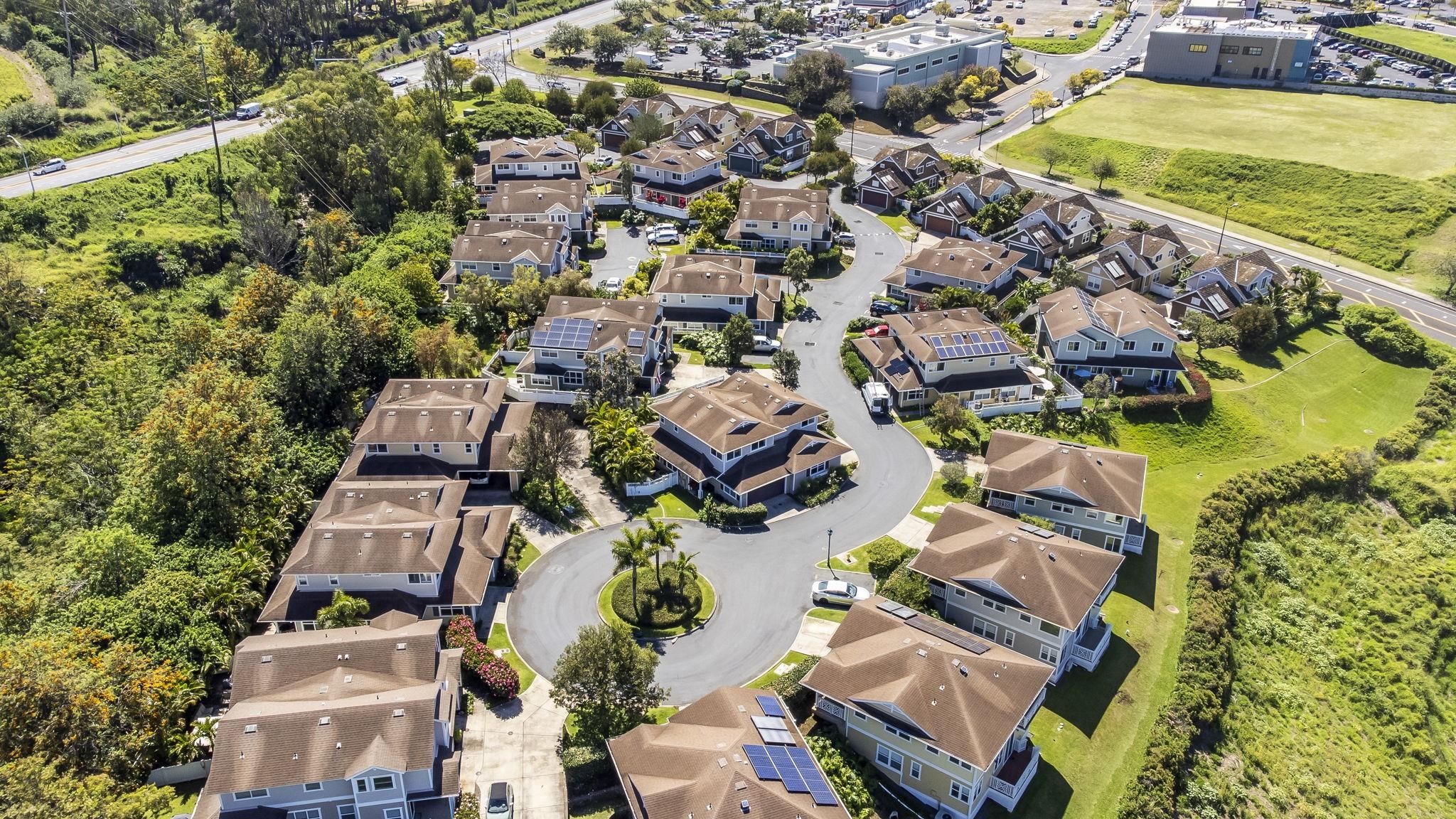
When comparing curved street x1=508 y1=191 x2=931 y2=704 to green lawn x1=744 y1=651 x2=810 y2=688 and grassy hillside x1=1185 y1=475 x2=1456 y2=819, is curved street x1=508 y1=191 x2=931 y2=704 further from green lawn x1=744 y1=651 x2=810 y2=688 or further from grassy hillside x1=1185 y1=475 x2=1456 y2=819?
grassy hillside x1=1185 y1=475 x2=1456 y2=819

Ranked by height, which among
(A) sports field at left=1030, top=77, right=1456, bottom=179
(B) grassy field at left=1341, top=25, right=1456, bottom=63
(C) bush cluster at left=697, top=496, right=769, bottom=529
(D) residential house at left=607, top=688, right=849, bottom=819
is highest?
(B) grassy field at left=1341, top=25, right=1456, bottom=63

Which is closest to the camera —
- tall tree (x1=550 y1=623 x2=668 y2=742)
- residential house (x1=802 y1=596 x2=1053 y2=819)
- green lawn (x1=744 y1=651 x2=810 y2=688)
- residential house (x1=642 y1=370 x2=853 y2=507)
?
residential house (x1=802 y1=596 x2=1053 y2=819)

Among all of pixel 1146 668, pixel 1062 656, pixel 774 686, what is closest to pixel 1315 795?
pixel 1146 668

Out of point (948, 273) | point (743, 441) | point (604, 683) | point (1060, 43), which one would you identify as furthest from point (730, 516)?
point (1060, 43)

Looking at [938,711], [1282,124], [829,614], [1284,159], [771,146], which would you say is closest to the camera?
[938,711]

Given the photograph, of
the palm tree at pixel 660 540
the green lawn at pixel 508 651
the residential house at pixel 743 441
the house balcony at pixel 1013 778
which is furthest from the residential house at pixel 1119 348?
the green lawn at pixel 508 651

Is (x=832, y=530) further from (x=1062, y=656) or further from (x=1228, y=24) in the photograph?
(x=1228, y=24)

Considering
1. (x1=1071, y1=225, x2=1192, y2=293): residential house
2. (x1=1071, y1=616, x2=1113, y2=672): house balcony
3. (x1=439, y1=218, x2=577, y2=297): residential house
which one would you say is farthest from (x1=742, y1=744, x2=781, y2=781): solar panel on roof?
(x1=1071, y1=225, x2=1192, y2=293): residential house

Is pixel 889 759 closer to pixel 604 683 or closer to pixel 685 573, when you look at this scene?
pixel 604 683
